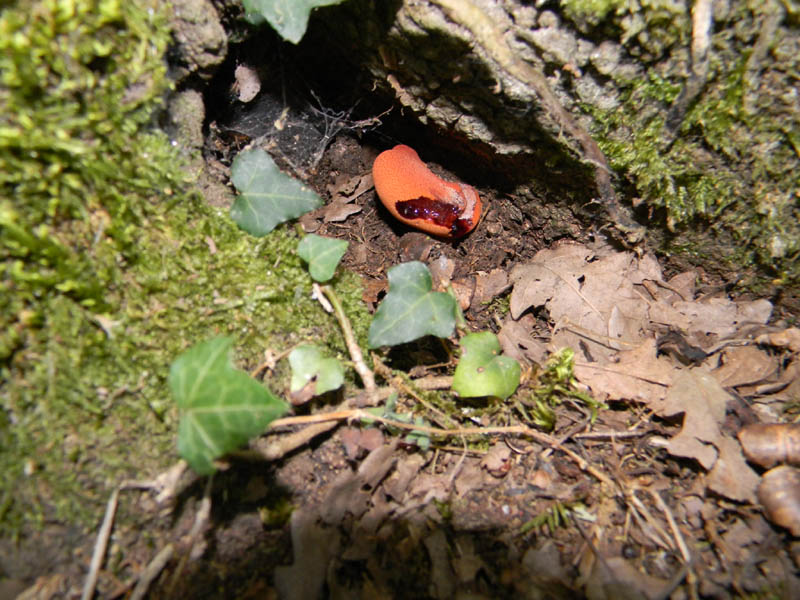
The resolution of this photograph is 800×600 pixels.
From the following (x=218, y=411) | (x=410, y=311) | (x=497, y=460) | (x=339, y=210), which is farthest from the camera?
(x=339, y=210)

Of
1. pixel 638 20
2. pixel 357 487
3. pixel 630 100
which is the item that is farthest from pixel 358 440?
pixel 638 20

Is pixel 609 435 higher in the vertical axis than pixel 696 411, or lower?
higher

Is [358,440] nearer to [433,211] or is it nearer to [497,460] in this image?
[497,460]

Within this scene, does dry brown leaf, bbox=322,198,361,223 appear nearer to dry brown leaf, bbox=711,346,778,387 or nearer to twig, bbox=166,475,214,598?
twig, bbox=166,475,214,598

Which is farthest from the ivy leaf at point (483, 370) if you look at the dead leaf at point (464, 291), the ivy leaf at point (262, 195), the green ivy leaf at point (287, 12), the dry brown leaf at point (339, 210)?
the green ivy leaf at point (287, 12)

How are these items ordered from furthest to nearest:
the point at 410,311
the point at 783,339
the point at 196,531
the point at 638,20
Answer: the point at 783,339
the point at 410,311
the point at 638,20
the point at 196,531

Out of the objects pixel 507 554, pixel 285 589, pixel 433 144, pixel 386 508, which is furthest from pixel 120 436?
pixel 433 144
